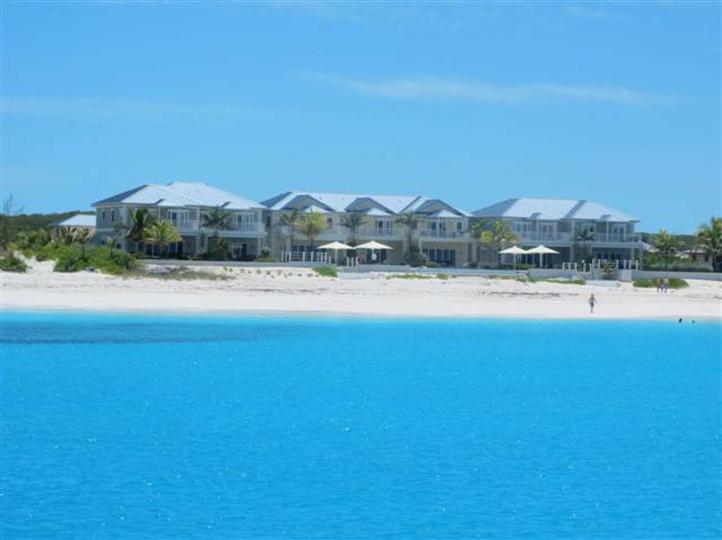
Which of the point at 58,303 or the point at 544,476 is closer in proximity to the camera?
the point at 544,476

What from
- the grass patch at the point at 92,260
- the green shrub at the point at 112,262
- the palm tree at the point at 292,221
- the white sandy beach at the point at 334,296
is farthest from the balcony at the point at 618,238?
the green shrub at the point at 112,262

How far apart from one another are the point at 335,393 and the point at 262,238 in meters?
46.3

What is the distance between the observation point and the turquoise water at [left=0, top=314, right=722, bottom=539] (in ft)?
56.1

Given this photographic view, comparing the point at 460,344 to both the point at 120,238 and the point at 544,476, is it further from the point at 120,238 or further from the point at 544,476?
the point at 120,238

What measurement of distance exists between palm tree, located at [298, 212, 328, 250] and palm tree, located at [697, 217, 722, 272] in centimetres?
2302

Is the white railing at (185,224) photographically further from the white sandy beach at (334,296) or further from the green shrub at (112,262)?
the white sandy beach at (334,296)

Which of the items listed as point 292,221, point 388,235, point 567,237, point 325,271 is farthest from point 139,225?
point 567,237

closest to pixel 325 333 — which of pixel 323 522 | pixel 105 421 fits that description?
pixel 105 421

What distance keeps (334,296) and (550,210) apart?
30220 mm

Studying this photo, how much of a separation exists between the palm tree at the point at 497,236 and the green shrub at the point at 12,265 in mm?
30235

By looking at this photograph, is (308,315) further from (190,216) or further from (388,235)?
(388,235)

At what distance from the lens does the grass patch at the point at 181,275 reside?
59425 mm

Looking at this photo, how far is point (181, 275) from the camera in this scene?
59750 millimetres

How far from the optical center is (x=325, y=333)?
46.3 metres
